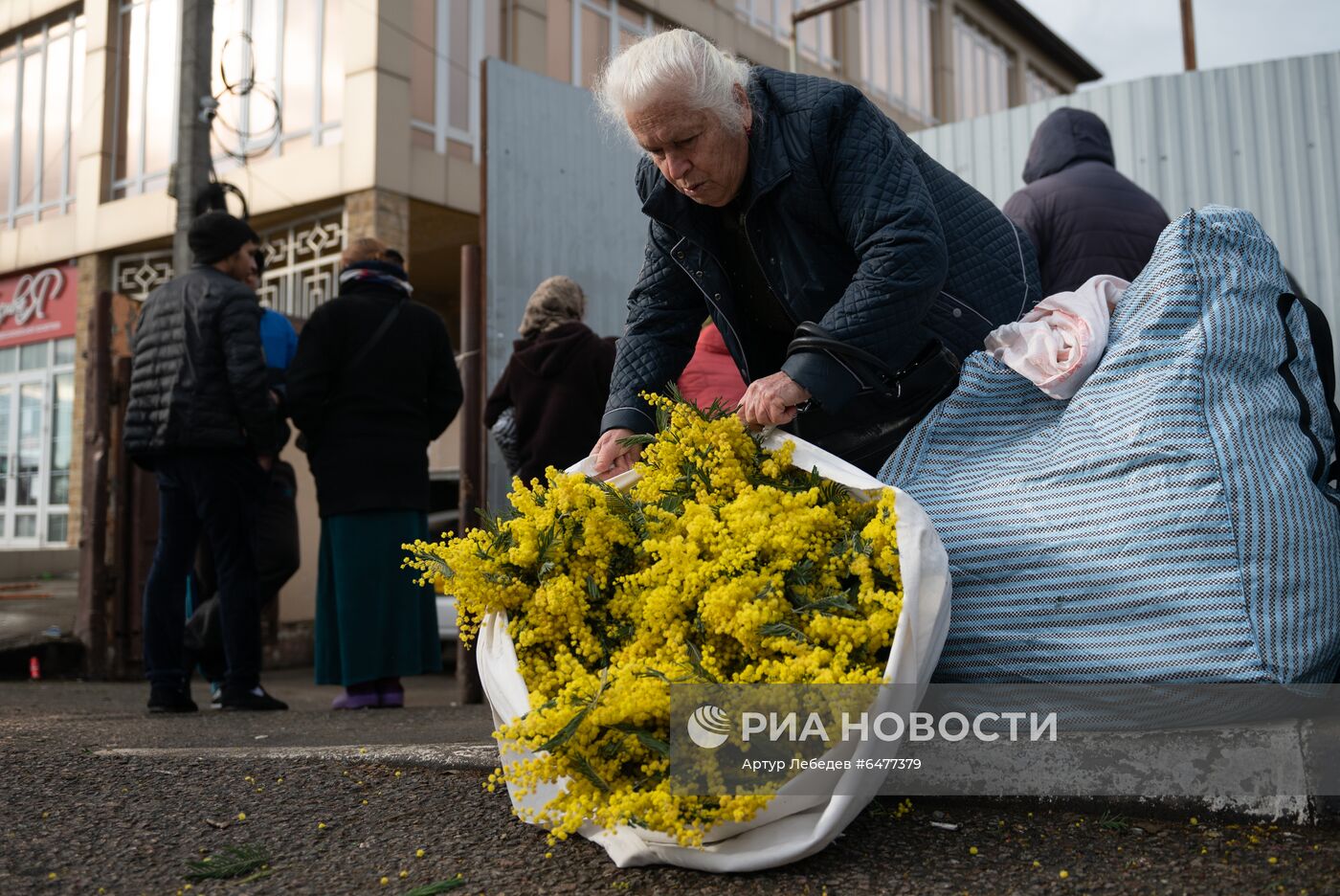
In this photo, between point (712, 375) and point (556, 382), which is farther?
point (556, 382)

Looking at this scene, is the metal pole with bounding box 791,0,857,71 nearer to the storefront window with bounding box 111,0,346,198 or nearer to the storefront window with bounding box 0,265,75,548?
the storefront window with bounding box 111,0,346,198

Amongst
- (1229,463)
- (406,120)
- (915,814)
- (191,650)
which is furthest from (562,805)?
(406,120)

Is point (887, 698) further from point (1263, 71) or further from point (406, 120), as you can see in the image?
point (406, 120)

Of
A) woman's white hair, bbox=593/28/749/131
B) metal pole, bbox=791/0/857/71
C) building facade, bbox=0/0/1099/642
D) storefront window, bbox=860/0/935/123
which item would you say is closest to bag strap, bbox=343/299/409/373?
woman's white hair, bbox=593/28/749/131

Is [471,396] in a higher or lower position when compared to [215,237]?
lower

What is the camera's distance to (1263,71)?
5926 mm

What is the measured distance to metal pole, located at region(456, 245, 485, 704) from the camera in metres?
5.09

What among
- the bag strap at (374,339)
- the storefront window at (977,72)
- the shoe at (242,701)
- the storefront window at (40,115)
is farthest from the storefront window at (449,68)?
the storefront window at (977,72)

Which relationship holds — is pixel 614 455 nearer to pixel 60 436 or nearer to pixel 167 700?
pixel 167 700

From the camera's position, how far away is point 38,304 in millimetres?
14461

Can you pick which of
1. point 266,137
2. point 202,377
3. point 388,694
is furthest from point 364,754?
point 266,137

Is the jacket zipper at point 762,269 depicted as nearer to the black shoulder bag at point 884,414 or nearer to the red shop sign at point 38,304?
the black shoulder bag at point 884,414

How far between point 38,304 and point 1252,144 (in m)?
14.0

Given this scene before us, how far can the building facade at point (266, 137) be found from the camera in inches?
440
